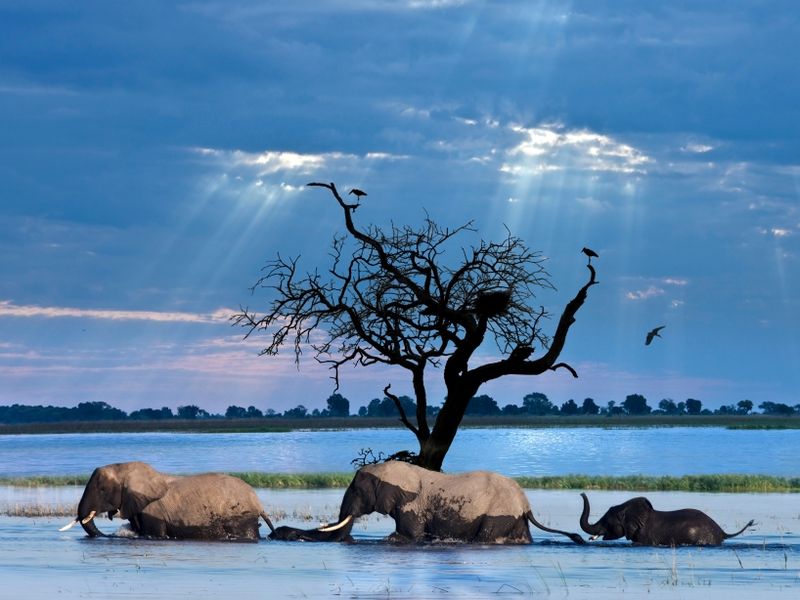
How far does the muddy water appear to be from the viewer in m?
20.7

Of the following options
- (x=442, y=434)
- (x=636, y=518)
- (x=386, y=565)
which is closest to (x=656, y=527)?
(x=636, y=518)

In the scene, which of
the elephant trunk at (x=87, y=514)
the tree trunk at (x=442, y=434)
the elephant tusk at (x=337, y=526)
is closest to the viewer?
the elephant tusk at (x=337, y=526)

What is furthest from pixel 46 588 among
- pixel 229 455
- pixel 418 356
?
pixel 229 455

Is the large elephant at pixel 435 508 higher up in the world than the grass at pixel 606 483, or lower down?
lower down

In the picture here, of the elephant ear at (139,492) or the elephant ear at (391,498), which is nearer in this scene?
the elephant ear at (391,498)

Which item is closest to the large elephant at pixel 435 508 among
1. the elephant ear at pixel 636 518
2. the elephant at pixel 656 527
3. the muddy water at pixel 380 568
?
the muddy water at pixel 380 568

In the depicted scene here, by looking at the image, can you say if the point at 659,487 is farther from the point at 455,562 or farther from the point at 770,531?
the point at 455,562

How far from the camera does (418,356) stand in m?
35.1

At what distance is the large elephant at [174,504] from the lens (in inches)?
1133

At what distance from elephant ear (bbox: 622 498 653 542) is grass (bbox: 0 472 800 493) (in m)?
20.0

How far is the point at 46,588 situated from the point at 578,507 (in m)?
21.8

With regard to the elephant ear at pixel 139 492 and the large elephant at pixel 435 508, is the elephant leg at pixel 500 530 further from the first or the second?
the elephant ear at pixel 139 492

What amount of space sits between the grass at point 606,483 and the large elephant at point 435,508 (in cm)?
2148

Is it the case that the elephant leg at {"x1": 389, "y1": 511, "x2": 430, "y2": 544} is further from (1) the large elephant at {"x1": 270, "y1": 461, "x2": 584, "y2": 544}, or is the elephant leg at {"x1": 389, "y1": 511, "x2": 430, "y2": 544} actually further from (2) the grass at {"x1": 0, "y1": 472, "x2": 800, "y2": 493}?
(2) the grass at {"x1": 0, "y1": 472, "x2": 800, "y2": 493}
